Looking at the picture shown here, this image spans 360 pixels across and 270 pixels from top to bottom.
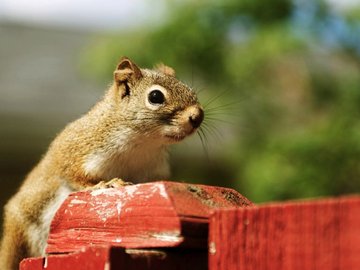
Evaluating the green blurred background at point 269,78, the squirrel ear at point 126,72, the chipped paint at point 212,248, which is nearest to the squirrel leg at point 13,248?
the squirrel ear at point 126,72

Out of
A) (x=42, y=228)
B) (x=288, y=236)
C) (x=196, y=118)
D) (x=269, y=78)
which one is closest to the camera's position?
(x=288, y=236)

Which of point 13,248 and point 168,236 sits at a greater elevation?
point 13,248

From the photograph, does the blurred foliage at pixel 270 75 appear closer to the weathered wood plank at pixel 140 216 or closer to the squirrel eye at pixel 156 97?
the squirrel eye at pixel 156 97

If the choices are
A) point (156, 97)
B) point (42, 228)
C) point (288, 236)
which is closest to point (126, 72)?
point (156, 97)

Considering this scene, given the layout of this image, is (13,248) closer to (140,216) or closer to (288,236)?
(140,216)

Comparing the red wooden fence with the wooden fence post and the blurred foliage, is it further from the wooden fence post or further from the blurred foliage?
the blurred foliage

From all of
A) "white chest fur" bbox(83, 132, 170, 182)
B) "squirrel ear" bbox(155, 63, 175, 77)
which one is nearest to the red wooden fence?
"white chest fur" bbox(83, 132, 170, 182)
